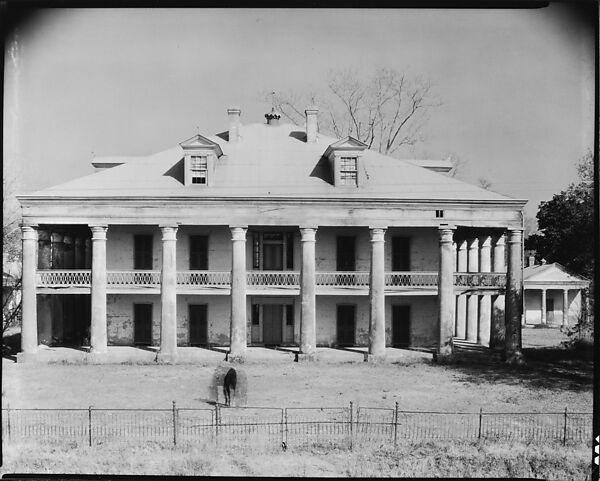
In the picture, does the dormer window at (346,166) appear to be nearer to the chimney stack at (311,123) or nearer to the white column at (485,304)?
the chimney stack at (311,123)

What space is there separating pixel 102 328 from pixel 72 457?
6.33m

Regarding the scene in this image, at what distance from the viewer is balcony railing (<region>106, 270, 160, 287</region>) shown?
1537 cm

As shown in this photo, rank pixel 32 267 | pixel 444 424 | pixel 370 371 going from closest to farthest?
1. pixel 444 424
2. pixel 370 371
3. pixel 32 267

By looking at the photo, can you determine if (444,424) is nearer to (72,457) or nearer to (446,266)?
(446,266)

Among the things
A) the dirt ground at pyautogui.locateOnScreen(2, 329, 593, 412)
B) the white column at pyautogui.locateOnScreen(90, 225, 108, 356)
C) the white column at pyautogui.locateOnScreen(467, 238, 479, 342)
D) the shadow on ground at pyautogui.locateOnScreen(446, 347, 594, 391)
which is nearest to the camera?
the dirt ground at pyautogui.locateOnScreen(2, 329, 593, 412)

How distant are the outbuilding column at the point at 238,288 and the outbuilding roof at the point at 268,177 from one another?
138 centimetres

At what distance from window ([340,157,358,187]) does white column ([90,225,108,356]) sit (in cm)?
732

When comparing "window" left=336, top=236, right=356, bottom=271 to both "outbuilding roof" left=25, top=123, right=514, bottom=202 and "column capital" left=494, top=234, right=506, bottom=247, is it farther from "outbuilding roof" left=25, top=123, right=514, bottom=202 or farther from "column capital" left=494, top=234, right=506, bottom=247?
A: "column capital" left=494, top=234, right=506, bottom=247

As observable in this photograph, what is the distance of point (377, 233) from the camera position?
47.3ft

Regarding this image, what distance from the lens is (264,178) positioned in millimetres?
13500

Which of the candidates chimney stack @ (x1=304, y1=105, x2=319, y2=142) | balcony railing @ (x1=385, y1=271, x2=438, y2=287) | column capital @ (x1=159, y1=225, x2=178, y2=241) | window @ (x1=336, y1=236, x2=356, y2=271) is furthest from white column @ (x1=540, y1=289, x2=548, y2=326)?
column capital @ (x1=159, y1=225, x2=178, y2=241)

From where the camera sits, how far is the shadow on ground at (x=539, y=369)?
11.3m
